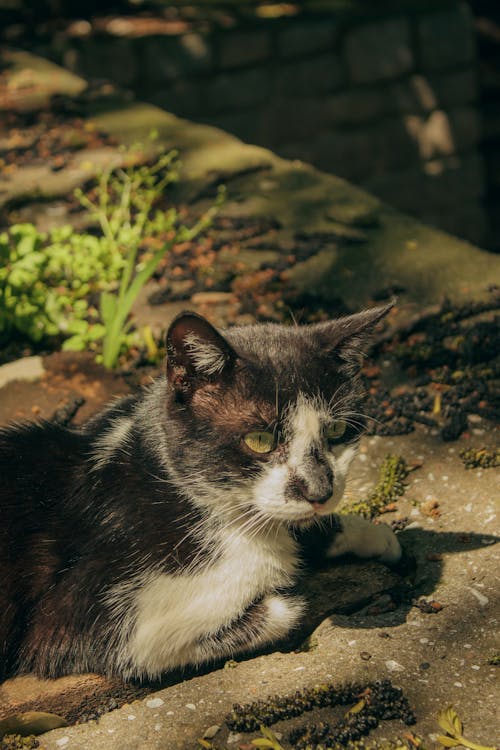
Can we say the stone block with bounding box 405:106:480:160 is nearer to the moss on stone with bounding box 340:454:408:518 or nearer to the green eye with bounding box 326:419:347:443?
the moss on stone with bounding box 340:454:408:518

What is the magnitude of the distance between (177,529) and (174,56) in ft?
19.0

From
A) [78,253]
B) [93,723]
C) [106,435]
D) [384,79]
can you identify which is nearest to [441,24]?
[384,79]

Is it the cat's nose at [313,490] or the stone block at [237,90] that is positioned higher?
the cat's nose at [313,490]

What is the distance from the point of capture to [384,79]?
773cm

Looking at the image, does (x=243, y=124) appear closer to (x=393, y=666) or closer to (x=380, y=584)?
(x=380, y=584)

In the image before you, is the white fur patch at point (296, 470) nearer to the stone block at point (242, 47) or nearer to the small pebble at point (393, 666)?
the small pebble at point (393, 666)

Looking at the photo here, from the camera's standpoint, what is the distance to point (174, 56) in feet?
24.2

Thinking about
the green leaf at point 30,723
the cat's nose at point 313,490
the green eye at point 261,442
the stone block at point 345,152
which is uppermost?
the green eye at point 261,442

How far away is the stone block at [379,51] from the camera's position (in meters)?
7.57

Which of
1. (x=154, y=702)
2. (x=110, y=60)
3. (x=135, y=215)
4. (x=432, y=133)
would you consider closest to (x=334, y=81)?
(x=432, y=133)

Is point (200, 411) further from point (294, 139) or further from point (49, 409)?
point (294, 139)

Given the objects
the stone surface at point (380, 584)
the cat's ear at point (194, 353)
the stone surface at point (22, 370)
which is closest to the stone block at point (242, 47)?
the stone surface at point (380, 584)

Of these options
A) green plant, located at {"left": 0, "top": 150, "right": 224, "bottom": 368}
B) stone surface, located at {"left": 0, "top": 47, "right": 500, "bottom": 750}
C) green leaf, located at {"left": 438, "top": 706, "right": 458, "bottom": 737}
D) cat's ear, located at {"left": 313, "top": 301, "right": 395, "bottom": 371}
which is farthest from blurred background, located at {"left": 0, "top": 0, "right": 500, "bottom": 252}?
green leaf, located at {"left": 438, "top": 706, "right": 458, "bottom": 737}

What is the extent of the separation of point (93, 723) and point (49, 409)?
154 centimetres
